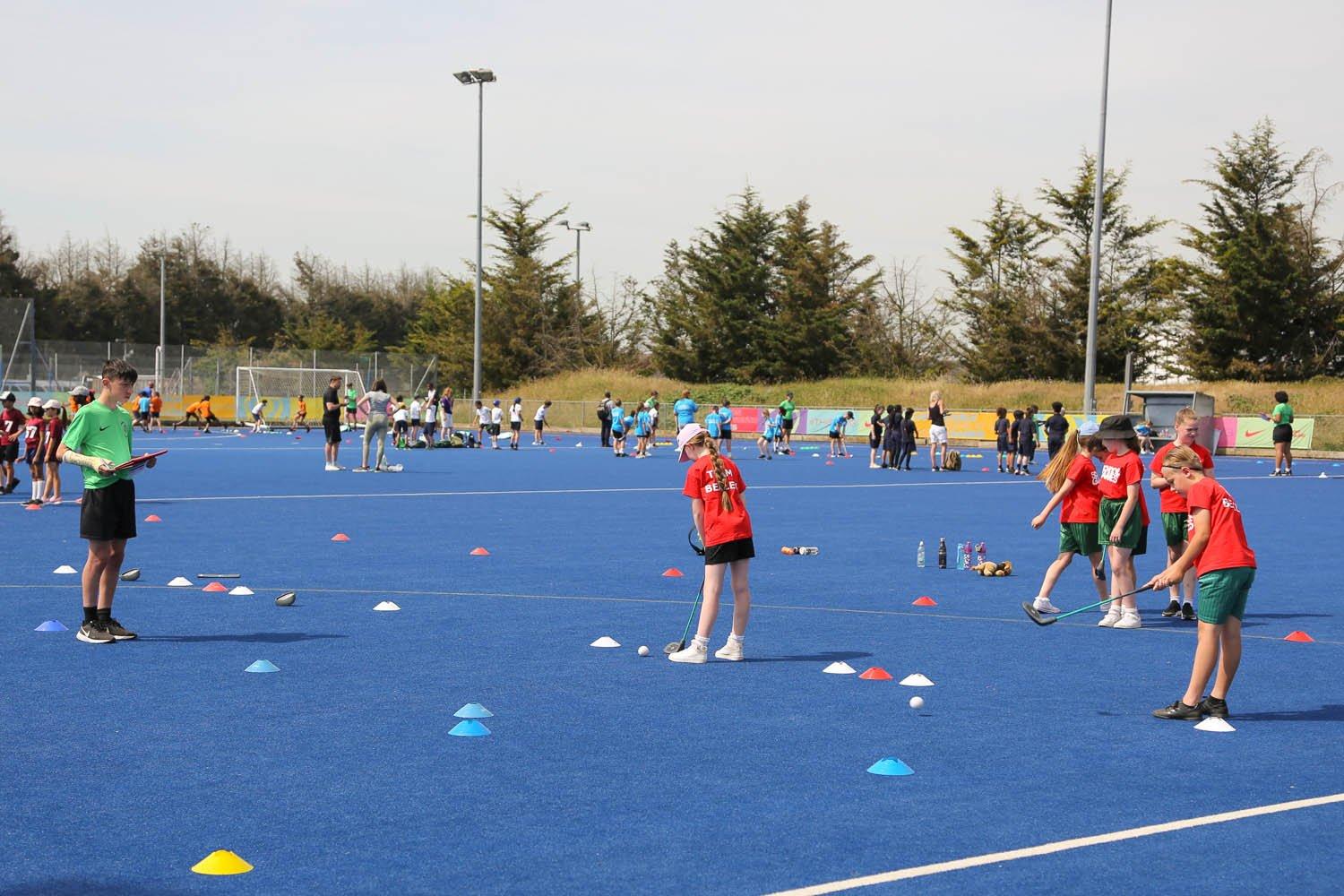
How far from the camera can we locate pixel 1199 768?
6.61 m

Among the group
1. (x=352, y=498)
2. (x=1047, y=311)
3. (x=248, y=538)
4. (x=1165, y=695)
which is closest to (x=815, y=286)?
(x=1047, y=311)

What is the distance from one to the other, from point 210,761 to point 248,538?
10.1 metres

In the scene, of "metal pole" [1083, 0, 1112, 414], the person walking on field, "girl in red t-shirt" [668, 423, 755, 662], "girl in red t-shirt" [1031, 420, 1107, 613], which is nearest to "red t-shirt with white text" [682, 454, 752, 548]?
"girl in red t-shirt" [668, 423, 755, 662]

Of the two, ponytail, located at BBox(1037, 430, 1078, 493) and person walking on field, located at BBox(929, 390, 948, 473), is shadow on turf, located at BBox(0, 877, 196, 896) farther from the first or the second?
person walking on field, located at BBox(929, 390, 948, 473)

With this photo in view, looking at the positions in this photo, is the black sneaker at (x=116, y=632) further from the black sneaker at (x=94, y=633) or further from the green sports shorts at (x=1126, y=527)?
the green sports shorts at (x=1126, y=527)

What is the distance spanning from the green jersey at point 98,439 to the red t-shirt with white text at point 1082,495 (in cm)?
719

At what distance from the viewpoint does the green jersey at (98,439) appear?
9.60 meters

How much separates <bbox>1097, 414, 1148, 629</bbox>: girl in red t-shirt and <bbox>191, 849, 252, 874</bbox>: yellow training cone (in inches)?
298

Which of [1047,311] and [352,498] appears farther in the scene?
[1047,311]

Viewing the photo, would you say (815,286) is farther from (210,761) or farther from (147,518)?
(210,761)

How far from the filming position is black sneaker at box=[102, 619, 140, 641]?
952cm

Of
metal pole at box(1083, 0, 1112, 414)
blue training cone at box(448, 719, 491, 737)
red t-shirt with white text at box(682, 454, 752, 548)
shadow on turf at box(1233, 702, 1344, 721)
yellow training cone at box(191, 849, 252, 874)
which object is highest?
metal pole at box(1083, 0, 1112, 414)

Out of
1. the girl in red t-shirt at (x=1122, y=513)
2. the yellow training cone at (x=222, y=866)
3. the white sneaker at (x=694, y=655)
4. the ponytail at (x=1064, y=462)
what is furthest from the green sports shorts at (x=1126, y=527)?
the yellow training cone at (x=222, y=866)

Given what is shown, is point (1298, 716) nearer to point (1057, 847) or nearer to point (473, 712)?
point (1057, 847)
